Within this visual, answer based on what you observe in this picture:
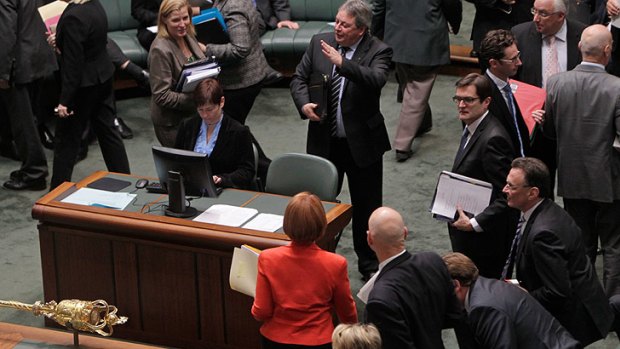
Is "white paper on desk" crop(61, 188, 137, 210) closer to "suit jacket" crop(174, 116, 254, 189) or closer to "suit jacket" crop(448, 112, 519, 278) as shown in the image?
"suit jacket" crop(174, 116, 254, 189)

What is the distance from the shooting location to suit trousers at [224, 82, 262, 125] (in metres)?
7.24

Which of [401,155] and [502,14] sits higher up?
[502,14]

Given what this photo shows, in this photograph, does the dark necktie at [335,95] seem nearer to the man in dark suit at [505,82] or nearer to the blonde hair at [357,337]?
the man in dark suit at [505,82]

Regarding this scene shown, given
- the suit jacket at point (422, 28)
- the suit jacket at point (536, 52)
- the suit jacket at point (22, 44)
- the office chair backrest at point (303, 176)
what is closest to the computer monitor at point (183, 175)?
the office chair backrest at point (303, 176)

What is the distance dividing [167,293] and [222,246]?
0.47m

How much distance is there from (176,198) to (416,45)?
328 cm

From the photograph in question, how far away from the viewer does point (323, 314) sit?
4590mm

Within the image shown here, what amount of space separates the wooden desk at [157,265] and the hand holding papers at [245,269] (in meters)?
0.42

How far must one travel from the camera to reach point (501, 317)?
434 cm

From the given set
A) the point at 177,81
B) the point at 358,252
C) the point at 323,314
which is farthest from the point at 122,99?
the point at 323,314

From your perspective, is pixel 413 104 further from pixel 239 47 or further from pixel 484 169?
pixel 484 169

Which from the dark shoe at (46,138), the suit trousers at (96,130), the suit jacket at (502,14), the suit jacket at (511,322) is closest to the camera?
the suit jacket at (511,322)

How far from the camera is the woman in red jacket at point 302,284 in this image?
4496 millimetres

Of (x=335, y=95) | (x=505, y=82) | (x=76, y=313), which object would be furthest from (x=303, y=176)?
(x=76, y=313)
